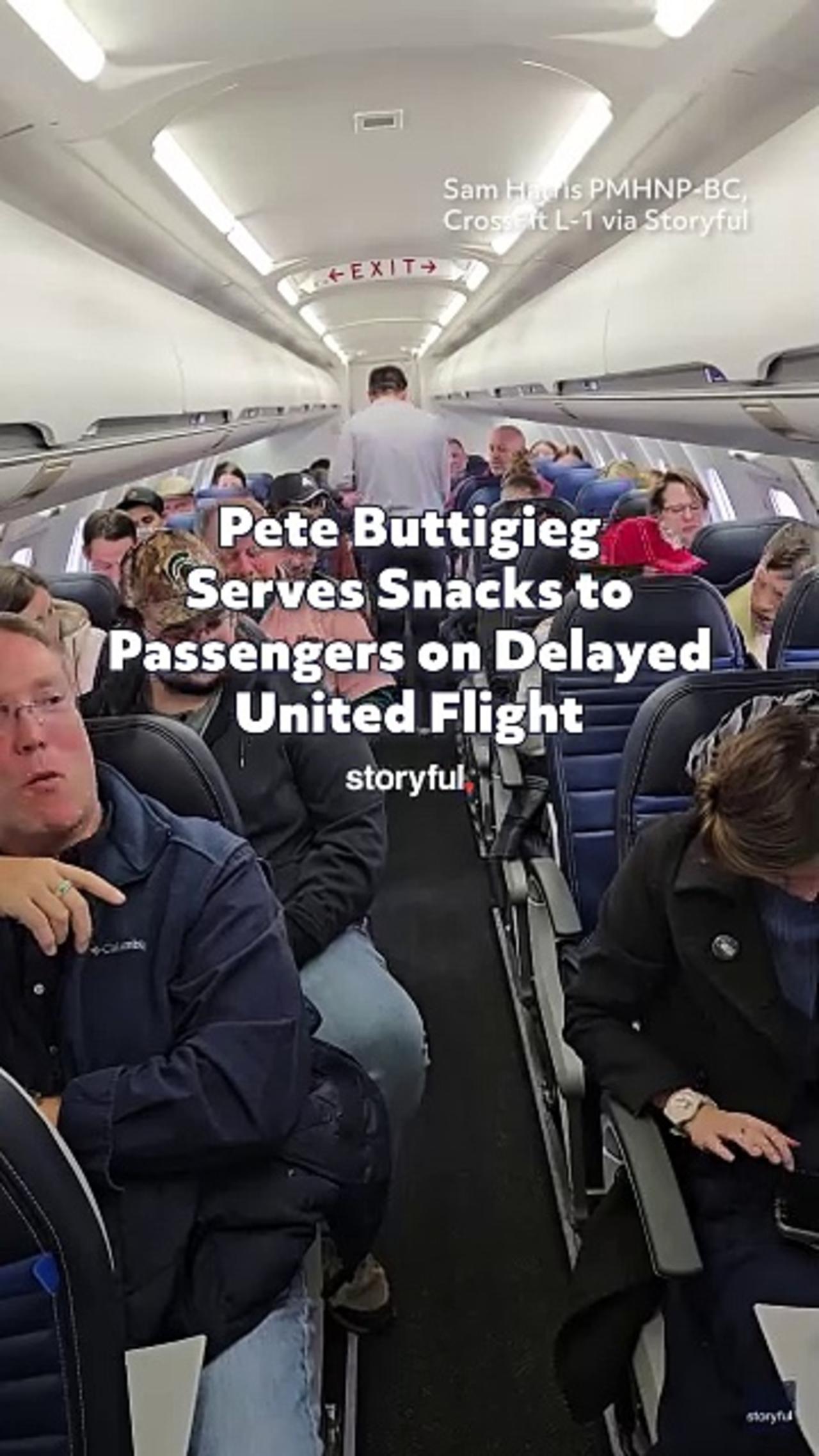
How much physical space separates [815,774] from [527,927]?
5.87ft

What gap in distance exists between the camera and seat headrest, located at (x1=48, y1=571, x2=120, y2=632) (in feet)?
11.0

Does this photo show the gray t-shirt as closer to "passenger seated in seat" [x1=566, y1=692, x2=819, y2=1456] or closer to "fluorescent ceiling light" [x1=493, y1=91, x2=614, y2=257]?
"fluorescent ceiling light" [x1=493, y1=91, x2=614, y2=257]

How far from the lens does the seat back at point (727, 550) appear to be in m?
4.24

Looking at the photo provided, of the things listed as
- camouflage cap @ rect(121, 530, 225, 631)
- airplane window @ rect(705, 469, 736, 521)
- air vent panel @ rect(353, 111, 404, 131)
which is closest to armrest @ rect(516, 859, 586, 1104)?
camouflage cap @ rect(121, 530, 225, 631)

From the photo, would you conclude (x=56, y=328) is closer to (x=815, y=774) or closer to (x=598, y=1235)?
(x=815, y=774)

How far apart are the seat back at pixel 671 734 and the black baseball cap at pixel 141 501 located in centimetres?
332

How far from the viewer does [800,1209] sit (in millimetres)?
1716

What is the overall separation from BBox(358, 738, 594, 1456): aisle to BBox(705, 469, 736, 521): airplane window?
12.6 feet

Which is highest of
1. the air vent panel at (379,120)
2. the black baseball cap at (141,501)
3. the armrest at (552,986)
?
the air vent panel at (379,120)

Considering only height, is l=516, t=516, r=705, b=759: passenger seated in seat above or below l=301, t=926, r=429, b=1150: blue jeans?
above

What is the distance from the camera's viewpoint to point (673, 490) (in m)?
4.62

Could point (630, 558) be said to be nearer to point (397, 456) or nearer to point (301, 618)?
point (301, 618)

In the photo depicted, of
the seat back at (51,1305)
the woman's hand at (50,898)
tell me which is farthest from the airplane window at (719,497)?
the seat back at (51,1305)

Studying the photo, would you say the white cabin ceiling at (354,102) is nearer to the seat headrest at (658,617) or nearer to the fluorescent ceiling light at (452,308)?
the seat headrest at (658,617)
